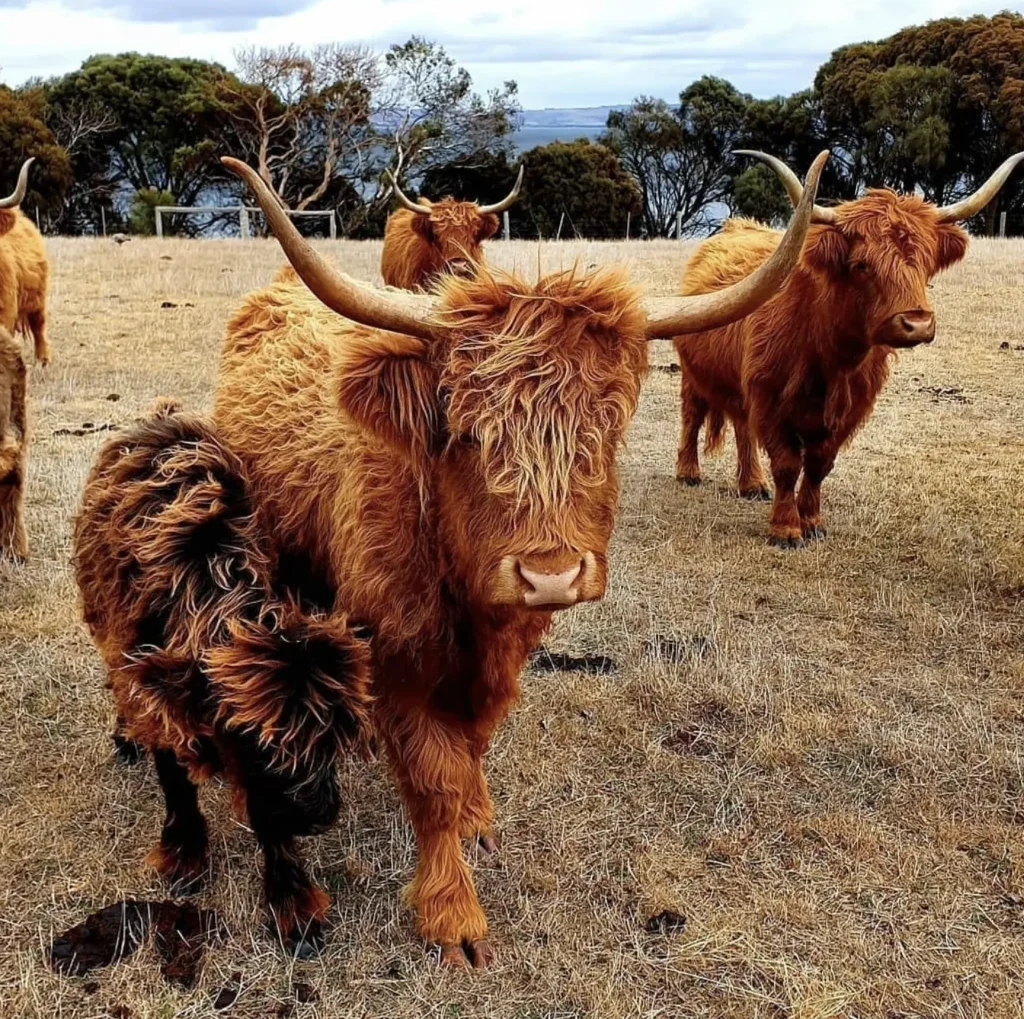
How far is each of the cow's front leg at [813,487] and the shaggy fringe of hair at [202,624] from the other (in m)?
4.00

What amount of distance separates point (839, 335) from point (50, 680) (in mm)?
4124

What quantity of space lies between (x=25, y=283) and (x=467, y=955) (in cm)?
896

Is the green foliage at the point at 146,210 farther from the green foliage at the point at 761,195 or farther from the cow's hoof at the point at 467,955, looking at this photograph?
the cow's hoof at the point at 467,955

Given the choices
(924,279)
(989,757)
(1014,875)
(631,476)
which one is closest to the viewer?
(1014,875)

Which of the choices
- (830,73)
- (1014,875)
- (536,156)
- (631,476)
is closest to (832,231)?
(631,476)

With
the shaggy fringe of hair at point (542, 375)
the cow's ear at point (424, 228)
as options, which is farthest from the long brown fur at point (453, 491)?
the cow's ear at point (424, 228)

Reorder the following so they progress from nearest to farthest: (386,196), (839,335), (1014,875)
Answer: (1014,875), (839,335), (386,196)

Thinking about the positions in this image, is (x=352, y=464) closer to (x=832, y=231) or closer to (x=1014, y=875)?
(x=1014, y=875)

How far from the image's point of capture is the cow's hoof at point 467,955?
8.95 ft

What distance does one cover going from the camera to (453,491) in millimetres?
2381

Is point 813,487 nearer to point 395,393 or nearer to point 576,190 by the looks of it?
point 395,393

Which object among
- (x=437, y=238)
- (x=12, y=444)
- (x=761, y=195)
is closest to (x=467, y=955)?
(x=12, y=444)

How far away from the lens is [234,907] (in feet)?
9.44

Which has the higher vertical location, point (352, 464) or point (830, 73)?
point (830, 73)
